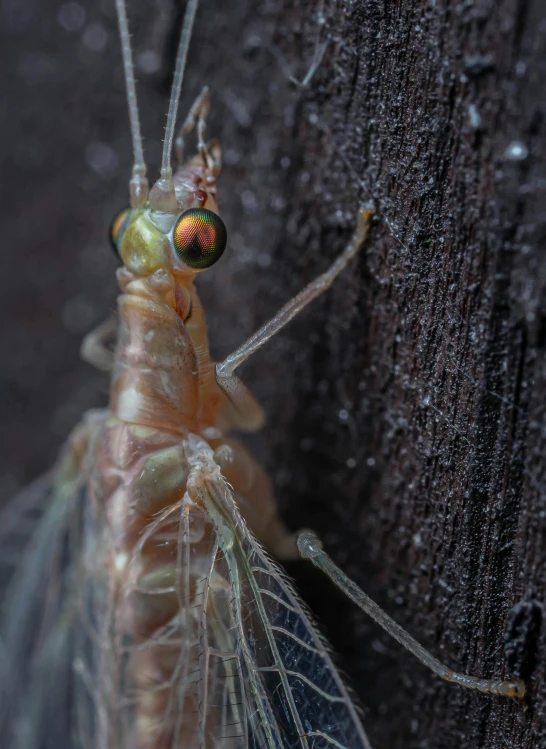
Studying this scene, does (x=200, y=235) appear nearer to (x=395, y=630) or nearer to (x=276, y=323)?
(x=276, y=323)

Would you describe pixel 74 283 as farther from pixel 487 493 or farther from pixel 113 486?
pixel 487 493

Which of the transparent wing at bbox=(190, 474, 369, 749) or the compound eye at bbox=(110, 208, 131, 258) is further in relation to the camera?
the compound eye at bbox=(110, 208, 131, 258)

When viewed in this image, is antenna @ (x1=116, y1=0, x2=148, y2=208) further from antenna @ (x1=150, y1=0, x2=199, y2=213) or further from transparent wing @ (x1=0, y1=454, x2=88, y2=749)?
transparent wing @ (x1=0, y1=454, x2=88, y2=749)

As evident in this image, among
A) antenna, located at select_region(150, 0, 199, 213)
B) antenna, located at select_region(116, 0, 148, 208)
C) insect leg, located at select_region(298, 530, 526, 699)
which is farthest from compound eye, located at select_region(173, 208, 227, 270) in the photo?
insect leg, located at select_region(298, 530, 526, 699)

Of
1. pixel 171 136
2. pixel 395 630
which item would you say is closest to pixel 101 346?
pixel 171 136

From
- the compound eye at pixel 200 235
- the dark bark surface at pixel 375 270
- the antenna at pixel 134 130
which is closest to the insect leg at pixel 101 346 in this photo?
the dark bark surface at pixel 375 270

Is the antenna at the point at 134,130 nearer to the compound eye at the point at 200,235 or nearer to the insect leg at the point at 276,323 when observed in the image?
the compound eye at the point at 200,235
